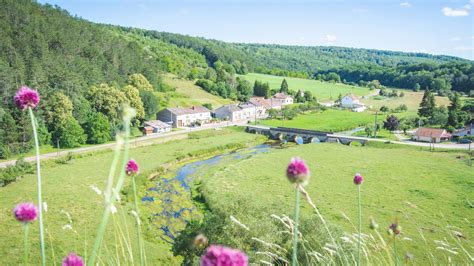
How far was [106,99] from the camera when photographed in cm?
5762

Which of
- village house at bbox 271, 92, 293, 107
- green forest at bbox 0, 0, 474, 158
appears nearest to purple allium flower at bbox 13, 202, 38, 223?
green forest at bbox 0, 0, 474, 158

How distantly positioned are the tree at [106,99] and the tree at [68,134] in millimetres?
7696

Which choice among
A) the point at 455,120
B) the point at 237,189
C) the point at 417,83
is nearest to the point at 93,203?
the point at 237,189

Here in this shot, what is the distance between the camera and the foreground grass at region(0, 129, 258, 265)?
21.0m

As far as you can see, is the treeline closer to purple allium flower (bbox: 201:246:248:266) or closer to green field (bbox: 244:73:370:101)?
green field (bbox: 244:73:370:101)

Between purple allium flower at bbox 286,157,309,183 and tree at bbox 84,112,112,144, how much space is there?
52947 millimetres

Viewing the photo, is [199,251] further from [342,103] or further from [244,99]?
[342,103]

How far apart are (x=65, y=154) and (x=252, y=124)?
38703mm

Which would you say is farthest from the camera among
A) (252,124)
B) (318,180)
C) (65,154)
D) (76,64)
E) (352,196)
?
(252,124)

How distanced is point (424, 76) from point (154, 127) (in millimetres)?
115669

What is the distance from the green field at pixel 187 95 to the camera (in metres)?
82.6

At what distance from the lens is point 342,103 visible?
106 meters

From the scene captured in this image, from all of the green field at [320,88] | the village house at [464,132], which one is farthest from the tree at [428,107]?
the green field at [320,88]

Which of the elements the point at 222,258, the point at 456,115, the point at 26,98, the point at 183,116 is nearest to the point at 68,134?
the point at 183,116
